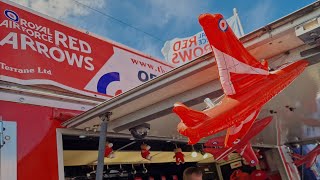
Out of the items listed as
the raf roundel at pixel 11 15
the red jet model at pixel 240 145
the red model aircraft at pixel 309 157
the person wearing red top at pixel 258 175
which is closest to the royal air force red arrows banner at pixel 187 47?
the red jet model at pixel 240 145

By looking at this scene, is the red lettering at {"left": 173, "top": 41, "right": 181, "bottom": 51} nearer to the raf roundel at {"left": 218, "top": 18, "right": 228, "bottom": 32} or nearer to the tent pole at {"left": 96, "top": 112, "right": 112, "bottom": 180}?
the tent pole at {"left": 96, "top": 112, "right": 112, "bottom": 180}

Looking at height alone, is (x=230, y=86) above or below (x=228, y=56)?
below

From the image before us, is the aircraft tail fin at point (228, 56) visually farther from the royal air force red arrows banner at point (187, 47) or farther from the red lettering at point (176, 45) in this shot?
the red lettering at point (176, 45)

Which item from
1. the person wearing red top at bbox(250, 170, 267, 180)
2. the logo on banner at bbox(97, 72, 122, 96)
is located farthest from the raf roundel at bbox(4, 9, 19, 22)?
the person wearing red top at bbox(250, 170, 267, 180)

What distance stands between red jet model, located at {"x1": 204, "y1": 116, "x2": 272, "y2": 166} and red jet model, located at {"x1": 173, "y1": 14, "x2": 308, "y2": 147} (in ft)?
6.86

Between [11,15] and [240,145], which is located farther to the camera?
[240,145]

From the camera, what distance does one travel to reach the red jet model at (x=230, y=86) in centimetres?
243

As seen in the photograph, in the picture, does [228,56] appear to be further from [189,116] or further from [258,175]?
[258,175]

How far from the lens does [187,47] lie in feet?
28.9

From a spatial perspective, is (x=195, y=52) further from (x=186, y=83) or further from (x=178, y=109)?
(x=178, y=109)

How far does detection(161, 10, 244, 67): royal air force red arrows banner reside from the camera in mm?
8625

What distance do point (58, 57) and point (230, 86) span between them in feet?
11.0

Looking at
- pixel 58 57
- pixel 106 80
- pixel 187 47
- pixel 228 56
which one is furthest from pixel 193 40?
pixel 228 56

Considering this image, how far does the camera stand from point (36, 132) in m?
4.33
